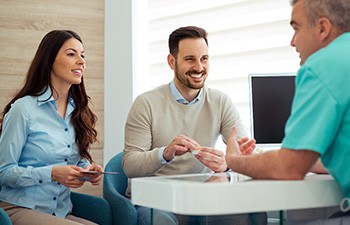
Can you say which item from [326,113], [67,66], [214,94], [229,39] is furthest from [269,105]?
[326,113]

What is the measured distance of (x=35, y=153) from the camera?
2930mm

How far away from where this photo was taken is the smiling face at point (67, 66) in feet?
10.1

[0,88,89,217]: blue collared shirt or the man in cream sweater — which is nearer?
[0,88,89,217]: blue collared shirt

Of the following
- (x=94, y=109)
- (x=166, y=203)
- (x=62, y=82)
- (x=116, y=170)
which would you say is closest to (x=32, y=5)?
(x=94, y=109)

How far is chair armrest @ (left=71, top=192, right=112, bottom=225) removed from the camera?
3.01 meters

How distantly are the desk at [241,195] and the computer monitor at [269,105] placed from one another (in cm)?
195

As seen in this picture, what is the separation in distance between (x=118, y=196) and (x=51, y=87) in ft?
2.14

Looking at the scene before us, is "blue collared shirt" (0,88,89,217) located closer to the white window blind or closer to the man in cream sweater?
the man in cream sweater

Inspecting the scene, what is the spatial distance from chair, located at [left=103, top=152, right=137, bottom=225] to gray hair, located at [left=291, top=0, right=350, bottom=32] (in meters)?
1.62

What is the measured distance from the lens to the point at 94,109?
4.22 m

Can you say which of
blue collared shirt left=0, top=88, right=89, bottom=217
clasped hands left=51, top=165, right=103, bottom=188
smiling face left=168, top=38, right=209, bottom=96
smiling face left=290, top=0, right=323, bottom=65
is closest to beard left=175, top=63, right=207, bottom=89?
smiling face left=168, top=38, right=209, bottom=96

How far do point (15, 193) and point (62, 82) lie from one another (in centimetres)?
62

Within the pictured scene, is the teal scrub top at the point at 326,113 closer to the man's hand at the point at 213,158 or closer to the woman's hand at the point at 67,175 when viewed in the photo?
the man's hand at the point at 213,158

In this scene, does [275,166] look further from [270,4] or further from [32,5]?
[32,5]
